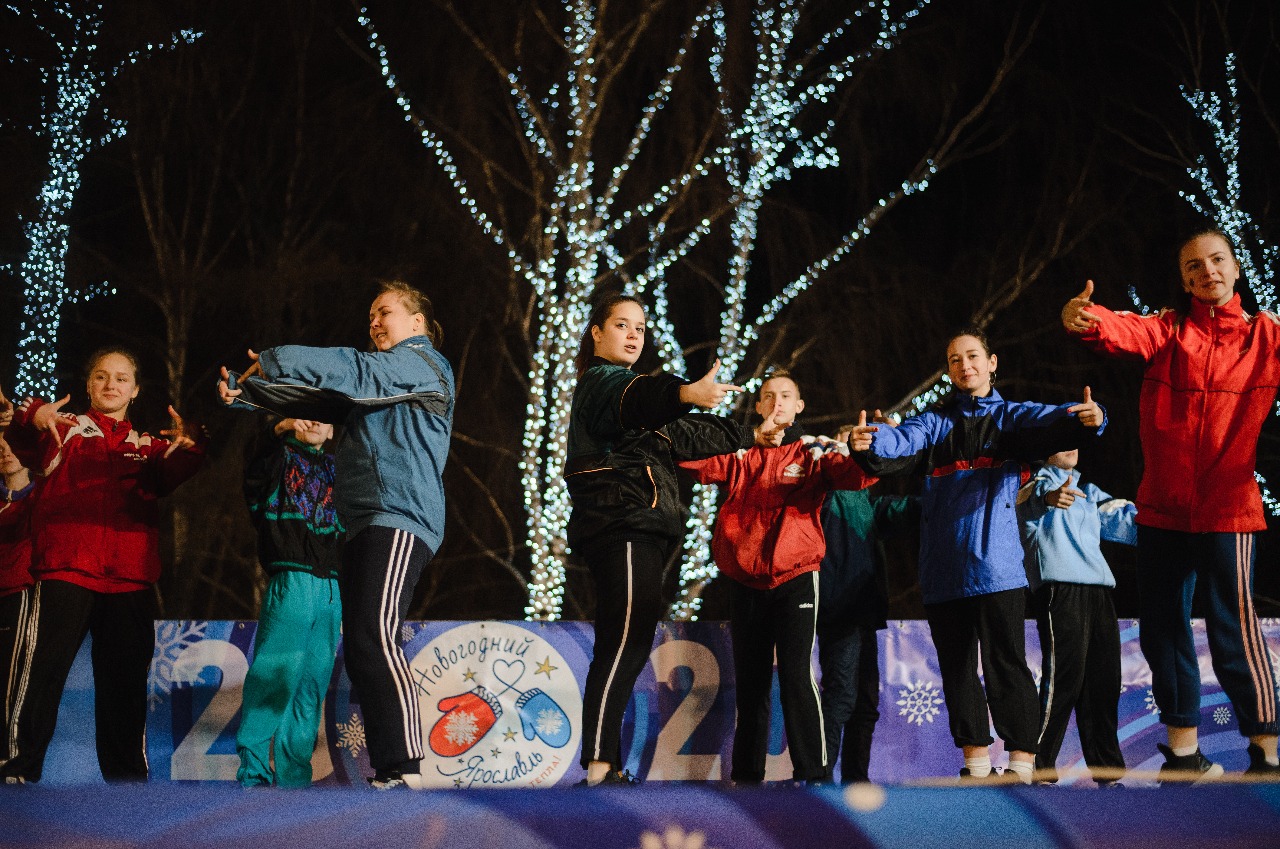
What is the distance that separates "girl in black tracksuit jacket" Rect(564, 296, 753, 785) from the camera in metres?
3.87

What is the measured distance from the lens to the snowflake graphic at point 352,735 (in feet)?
18.1

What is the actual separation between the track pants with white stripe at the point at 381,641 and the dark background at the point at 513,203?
283 inches

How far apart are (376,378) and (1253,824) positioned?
2825mm

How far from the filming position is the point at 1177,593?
13.5 ft

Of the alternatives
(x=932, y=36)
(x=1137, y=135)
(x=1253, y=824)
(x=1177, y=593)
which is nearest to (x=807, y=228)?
(x=932, y=36)

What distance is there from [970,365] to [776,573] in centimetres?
119

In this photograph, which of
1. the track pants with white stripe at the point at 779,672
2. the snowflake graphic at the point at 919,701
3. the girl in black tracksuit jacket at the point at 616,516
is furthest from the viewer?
the snowflake graphic at the point at 919,701

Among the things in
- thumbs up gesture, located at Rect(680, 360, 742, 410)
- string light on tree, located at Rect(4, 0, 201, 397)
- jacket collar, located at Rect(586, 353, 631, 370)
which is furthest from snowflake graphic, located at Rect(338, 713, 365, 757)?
string light on tree, located at Rect(4, 0, 201, 397)

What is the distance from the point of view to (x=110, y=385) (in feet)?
16.9

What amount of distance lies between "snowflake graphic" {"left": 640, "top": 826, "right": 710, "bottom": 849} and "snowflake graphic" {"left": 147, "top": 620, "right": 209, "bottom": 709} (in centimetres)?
358

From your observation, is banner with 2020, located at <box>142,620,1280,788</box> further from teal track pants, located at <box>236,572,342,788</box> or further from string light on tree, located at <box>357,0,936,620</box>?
string light on tree, located at <box>357,0,936,620</box>

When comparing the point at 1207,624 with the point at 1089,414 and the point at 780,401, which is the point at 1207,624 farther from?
the point at 780,401

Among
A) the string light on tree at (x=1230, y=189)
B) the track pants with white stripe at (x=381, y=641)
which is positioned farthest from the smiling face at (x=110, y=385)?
the string light on tree at (x=1230, y=189)

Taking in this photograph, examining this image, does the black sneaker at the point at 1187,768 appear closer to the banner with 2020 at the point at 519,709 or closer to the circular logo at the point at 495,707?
the banner with 2020 at the point at 519,709
